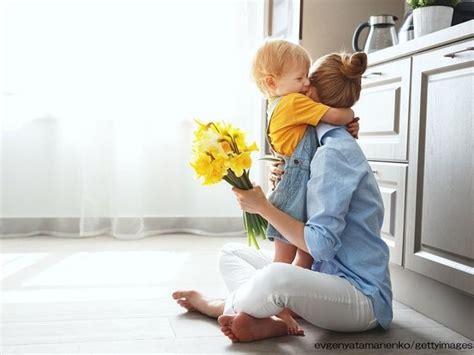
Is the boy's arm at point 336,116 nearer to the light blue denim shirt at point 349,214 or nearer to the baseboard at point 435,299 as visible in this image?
the light blue denim shirt at point 349,214

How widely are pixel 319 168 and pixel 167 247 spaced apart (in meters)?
1.48

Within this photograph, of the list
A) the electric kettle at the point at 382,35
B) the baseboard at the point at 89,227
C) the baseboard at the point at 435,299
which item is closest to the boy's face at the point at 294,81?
the baseboard at the point at 435,299

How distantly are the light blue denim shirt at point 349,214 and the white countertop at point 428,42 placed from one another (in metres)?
0.40

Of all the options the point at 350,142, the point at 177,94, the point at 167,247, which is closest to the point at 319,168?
the point at 350,142

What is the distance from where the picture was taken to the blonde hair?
152 cm

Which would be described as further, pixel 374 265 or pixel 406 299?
pixel 406 299

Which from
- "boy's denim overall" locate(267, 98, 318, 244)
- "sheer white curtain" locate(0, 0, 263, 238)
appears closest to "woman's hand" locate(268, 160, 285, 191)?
"boy's denim overall" locate(267, 98, 318, 244)

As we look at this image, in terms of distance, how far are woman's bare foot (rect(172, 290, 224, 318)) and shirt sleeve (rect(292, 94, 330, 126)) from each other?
567 millimetres

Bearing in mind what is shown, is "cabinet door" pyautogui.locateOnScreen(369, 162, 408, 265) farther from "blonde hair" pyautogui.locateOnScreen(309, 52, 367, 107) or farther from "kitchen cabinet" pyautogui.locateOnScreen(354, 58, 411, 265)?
"blonde hair" pyautogui.locateOnScreen(309, 52, 367, 107)

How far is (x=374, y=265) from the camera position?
150cm

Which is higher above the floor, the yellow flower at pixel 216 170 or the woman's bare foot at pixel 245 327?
the yellow flower at pixel 216 170

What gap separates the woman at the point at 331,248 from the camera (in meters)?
1.41

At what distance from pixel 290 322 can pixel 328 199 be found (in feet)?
1.15

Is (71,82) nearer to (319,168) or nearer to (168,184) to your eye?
(168,184)
